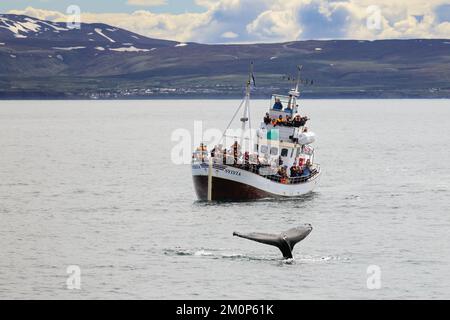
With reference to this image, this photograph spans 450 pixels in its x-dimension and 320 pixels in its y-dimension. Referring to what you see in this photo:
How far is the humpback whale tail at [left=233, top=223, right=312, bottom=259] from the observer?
59.5 meters

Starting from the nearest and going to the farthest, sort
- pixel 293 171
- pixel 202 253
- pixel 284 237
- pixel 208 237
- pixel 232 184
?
pixel 284 237
pixel 202 253
pixel 208 237
pixel 232 184
pixel 293 171

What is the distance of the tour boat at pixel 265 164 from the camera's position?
8481 cm

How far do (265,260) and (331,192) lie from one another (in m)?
36.9

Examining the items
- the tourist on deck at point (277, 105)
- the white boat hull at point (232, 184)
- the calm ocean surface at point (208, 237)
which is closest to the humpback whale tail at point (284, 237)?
the calm ocean surface at point (208, 237)

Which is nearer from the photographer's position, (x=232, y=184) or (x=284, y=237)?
(x=284, y=237)

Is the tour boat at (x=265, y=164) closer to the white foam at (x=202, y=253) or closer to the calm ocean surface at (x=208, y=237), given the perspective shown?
the calm ocean surface at (x=208, y=237)

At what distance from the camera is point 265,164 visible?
85.9m

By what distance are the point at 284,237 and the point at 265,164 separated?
2632 centimetres

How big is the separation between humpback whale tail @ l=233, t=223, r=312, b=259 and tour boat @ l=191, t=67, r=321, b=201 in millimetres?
23326

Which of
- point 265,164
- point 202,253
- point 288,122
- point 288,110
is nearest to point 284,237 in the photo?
point 202,253

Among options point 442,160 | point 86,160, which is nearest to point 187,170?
point 86,160

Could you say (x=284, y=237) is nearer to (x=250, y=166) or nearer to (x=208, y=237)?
(x=208, y=237)

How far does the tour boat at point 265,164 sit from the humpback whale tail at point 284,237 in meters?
23.3

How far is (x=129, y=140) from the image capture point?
644 feet
